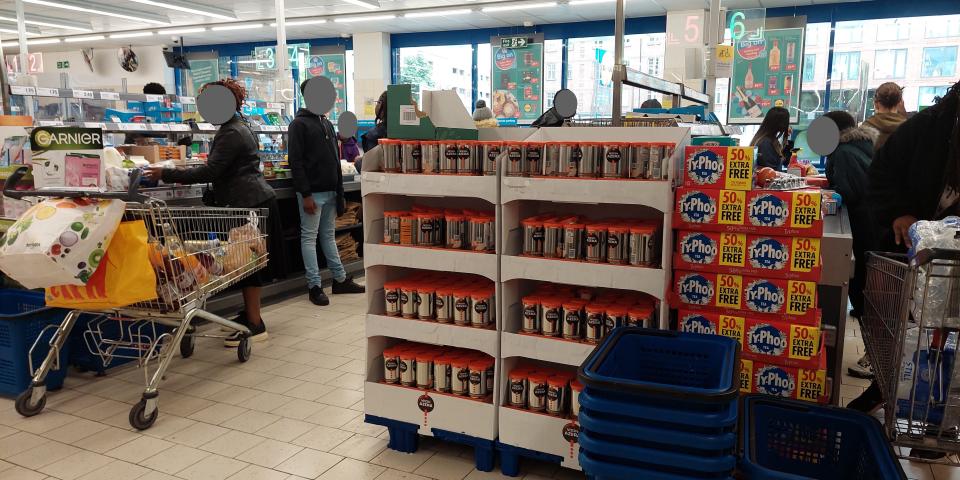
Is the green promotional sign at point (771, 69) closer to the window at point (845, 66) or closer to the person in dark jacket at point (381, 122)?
the window at point (845, 66)

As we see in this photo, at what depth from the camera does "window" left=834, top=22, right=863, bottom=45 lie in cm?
1075

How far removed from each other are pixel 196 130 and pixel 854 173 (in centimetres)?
555

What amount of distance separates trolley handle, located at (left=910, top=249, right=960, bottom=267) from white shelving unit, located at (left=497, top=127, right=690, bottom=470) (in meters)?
0.84

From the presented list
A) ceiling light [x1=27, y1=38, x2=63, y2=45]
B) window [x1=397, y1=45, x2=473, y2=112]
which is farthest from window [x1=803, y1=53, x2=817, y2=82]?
ceiling light [x1=27, y1=38, x2=63, y2=45]

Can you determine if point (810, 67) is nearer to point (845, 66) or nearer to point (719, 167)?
point (845, 66)

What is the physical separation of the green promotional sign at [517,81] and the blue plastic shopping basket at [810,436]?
1082cm

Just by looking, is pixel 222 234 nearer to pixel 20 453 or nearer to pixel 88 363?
pixel 88 363

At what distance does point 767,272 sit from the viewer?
2.45 meters

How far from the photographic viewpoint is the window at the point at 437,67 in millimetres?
13641

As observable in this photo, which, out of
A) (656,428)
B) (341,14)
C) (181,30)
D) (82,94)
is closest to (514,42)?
(341,14)

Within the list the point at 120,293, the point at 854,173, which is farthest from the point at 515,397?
the point at 854,173

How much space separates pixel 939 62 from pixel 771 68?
237cm

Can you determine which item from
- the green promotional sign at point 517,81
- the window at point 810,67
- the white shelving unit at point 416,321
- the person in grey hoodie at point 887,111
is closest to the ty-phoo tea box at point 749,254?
the white shelving unit at point 416,321

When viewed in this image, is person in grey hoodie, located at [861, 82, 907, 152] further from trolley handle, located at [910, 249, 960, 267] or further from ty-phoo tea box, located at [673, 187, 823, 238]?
trolley handle, located at [910, 249, 960, 267]
